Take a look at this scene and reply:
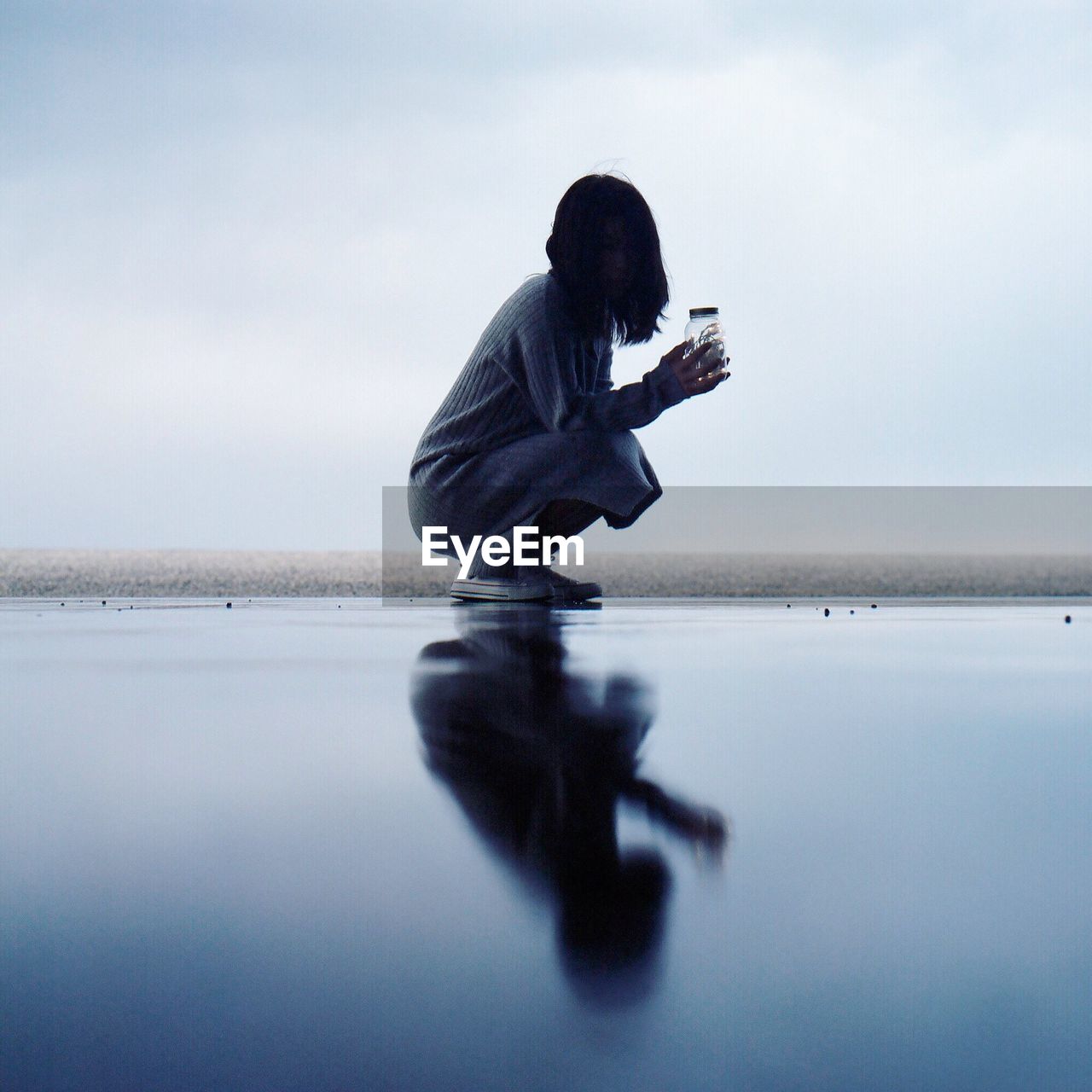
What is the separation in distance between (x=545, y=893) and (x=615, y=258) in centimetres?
158

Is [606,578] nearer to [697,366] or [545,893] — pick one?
[697,366]

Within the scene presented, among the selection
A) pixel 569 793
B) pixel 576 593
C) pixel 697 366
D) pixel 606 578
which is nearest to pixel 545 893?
pixel 569 793

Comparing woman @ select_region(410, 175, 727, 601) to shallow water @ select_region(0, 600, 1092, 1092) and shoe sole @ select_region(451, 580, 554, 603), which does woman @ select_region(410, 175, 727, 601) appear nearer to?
shoe sole @ select_region(451, 580, 554, 603)

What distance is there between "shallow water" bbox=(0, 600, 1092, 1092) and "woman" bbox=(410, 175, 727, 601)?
1.07 metres

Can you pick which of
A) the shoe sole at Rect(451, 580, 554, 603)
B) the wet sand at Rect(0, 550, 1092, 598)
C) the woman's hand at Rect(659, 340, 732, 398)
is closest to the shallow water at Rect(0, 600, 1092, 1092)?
the woman's hand at Rect(659, 340, 732, 398)

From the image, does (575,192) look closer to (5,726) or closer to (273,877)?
(5,726)

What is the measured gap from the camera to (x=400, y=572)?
10.5 ft

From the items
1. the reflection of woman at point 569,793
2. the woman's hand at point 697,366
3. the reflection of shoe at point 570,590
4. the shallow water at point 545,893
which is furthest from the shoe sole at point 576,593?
the shallow water at point 545,893

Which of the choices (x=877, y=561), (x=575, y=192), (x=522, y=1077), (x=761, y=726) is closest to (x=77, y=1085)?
(x=522, y=1077)

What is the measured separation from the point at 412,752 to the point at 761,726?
224 millimetres

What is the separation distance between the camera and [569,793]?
40cm

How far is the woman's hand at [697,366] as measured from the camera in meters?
1.59

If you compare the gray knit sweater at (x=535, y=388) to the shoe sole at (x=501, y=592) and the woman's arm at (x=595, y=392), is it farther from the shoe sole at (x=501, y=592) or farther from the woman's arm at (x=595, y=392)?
the shoe sole at (x=501, y=592)

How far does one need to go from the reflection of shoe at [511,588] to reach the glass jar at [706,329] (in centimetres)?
54
